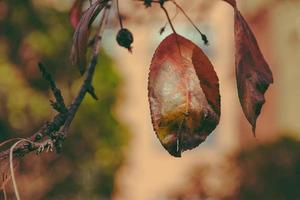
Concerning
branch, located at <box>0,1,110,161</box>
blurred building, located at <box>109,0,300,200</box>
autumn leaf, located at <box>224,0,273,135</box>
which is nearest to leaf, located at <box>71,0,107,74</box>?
branch, located at <box>0,1,110,161</box>

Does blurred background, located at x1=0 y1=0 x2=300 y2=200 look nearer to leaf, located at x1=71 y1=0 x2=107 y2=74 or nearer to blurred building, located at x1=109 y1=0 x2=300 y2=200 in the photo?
blurred building, located at x1=109 y1=0 x2=300 y2=200

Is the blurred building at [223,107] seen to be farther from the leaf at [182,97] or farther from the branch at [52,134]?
the leaf at [182,97]

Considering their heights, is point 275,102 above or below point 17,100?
below

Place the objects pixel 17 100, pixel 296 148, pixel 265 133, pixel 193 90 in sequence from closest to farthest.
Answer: pixel 193 90 → pixel 17 100 → pixel 296 148 → pixel 265 133

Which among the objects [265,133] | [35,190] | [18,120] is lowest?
[265,133]

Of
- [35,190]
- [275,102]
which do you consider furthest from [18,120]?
[275,102]

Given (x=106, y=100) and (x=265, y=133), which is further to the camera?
(x=265, y=133)

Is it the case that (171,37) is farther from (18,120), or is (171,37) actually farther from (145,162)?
(145,162)

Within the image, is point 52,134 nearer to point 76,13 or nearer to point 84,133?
point 76,13
